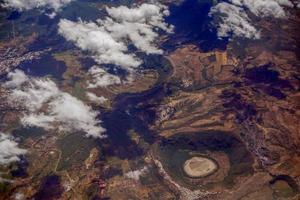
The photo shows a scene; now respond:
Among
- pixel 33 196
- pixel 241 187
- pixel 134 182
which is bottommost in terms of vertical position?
pixel 33 196

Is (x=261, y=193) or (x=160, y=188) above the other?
(x=261, y=193)

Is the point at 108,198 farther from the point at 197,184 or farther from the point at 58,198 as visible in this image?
the point at 197,184

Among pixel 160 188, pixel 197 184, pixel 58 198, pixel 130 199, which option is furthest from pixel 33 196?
pixel 197 184

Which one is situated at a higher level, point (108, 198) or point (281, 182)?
point (281, 182)

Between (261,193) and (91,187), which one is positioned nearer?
(261,193)

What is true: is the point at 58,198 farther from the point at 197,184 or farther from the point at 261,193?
the point at 261,193

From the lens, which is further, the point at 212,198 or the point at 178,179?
the point at 178,179

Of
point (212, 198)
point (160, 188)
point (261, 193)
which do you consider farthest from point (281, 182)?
point (160, 188)

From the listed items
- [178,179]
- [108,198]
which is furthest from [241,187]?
[108,198]

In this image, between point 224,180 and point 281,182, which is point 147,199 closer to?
point 224,180
